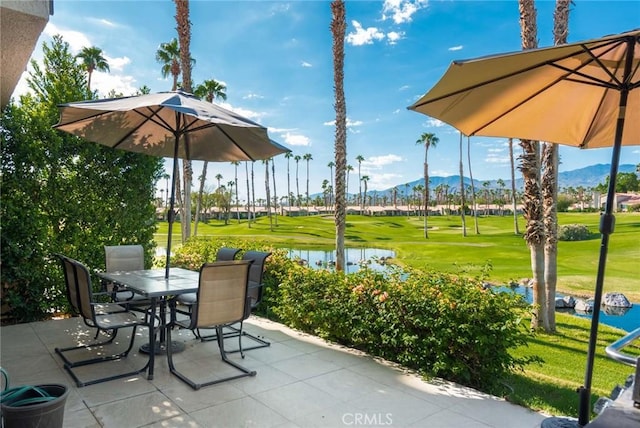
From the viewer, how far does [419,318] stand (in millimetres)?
3443

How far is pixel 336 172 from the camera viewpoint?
9633mm

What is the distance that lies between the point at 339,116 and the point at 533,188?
4.57 meters

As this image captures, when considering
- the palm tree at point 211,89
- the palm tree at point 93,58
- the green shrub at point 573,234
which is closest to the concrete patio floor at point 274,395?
the palm tree at point 211,89

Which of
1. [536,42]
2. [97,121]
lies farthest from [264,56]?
[97,121]

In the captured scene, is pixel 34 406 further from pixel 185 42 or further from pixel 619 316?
pixel 619 316

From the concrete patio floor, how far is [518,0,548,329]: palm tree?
164 inches

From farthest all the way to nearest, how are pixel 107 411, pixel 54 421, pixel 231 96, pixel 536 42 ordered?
pixel 231 96
pixel 536 42
pixel 107 411
pixel 54 421

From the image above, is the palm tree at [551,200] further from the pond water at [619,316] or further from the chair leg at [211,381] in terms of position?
the chair leg at [211,381]

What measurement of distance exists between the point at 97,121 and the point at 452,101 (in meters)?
3.69

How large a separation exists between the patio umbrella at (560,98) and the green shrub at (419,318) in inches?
40.4

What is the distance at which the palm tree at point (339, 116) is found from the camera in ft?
29.7

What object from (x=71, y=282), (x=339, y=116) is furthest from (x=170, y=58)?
(x=71, y=282)

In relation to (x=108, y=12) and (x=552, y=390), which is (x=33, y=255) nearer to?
(x=108, y=12)

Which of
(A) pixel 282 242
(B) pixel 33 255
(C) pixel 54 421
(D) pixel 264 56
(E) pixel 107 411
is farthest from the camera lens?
(A) pixel 282 242
